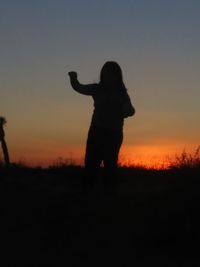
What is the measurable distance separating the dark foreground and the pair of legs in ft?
0.97

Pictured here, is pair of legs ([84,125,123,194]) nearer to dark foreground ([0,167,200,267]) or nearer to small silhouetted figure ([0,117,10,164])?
dark foreground ([0,167,200,267])

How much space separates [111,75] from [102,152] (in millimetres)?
1121

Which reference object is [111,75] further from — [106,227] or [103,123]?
[106,227]

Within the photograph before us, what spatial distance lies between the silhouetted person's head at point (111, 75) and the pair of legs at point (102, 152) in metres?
0.64

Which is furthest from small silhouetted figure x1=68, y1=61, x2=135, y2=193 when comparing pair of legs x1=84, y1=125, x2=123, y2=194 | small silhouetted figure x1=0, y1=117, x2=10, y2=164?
small silhouetted figure x1=0, y1=117, x2=10, y2=164

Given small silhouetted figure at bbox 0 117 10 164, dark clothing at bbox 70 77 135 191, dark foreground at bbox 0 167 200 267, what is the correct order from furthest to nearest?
small silhouetted figure at bbox 0 117 10 164 → dark clothing at bbox 70 77 135 191 → dark foreground at bbox 0 167 200 267

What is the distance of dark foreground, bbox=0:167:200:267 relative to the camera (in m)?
7.93

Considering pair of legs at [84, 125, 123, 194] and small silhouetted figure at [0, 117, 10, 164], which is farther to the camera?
small silhouetted figure at [0, 117, 10, 164]

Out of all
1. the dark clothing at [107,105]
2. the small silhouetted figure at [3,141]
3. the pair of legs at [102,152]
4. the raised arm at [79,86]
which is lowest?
the pair of legs at [102,152]

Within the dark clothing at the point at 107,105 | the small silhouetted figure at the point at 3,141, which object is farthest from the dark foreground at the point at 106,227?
the small silhouetted figure at the point at 3,141

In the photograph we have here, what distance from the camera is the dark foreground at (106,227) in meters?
7.93

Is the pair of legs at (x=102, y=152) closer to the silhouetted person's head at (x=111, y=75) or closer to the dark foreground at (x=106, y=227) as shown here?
the dark foreground at (x=106, y=227)

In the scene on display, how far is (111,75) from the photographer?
10.2 metres

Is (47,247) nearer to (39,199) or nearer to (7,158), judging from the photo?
(39,199)
